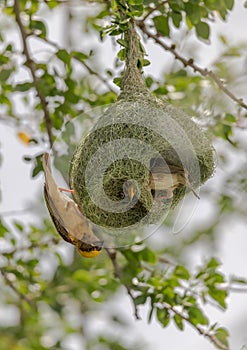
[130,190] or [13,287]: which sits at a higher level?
[130,190]

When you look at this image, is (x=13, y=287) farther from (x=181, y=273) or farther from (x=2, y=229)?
(x=181, y=273)

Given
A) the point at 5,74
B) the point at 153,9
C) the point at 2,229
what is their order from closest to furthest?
the point at 153,9
the point at 5,74
the point at 2,229

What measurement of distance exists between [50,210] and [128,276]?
81 centimetres

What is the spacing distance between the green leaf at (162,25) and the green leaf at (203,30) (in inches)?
3.1

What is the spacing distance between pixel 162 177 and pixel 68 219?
21cm

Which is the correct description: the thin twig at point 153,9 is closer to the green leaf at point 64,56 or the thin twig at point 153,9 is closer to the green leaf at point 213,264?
the green leaf at point 64,56

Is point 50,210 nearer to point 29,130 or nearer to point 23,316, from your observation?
point 29,130

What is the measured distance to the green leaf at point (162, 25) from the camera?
2.51 metres

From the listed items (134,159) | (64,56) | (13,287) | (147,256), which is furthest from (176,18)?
(13,287)

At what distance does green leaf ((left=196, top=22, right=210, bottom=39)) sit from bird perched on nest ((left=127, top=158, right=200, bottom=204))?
78cm

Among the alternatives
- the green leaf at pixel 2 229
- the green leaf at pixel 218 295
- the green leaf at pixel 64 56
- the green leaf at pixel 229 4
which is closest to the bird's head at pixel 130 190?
the green leaf at pixel 229 4

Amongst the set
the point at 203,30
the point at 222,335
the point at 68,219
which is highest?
the point at 203,30

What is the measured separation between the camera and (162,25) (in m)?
2.52

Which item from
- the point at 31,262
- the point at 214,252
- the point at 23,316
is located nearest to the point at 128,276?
the point at 31,262
